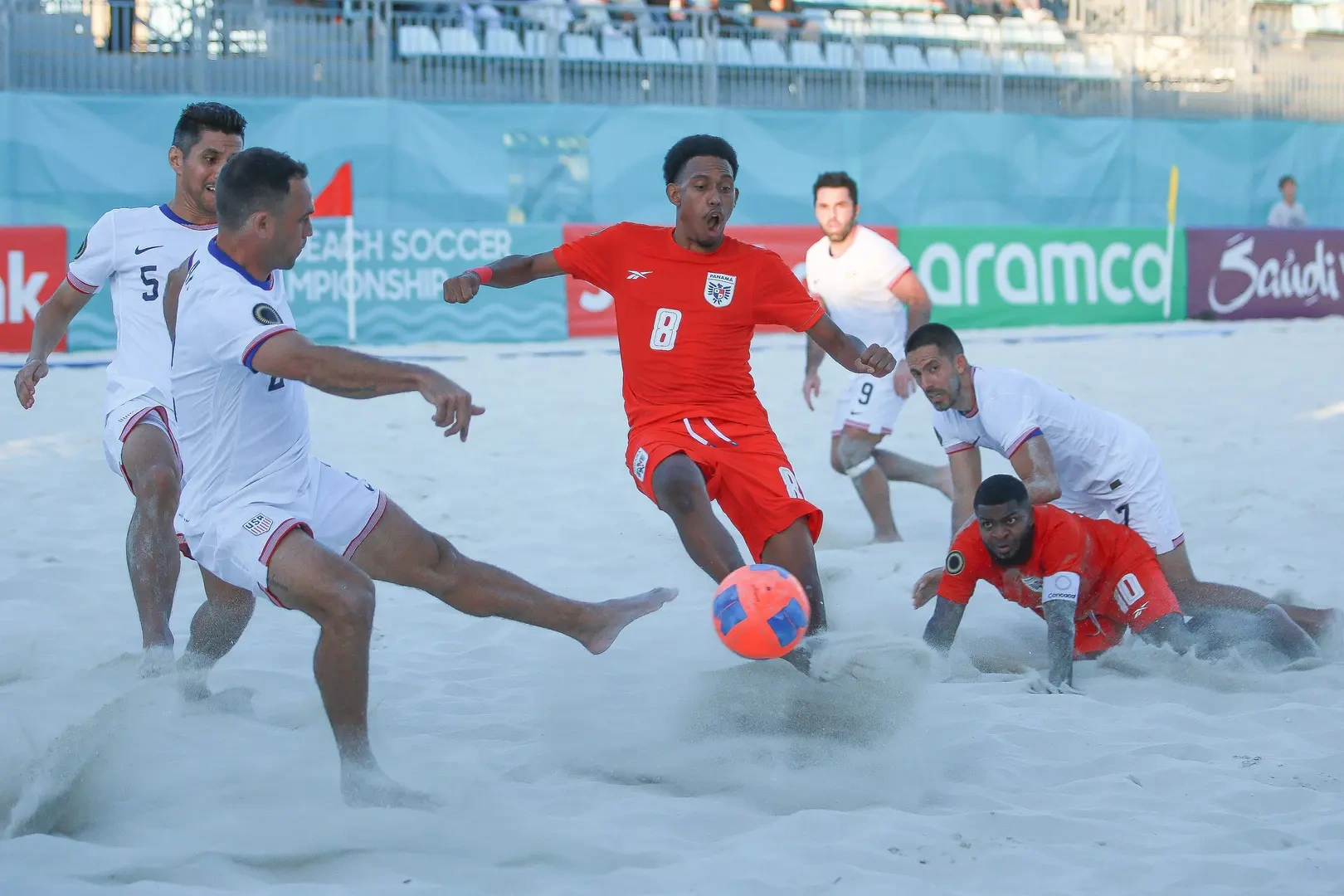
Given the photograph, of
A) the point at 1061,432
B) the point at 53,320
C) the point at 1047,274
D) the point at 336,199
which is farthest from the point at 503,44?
the point at 1061,432

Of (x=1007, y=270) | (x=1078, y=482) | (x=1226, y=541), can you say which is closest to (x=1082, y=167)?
(x=1007, y=270)

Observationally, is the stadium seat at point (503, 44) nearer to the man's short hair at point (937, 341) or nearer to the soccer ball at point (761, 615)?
the man's short hair at point (937, 341)

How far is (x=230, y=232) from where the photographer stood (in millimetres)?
3277

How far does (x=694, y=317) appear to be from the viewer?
4457 millimetres

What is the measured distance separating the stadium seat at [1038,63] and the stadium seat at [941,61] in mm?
1073

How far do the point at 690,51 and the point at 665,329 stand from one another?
1426 centimetres

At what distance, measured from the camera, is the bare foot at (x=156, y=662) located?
157 inches

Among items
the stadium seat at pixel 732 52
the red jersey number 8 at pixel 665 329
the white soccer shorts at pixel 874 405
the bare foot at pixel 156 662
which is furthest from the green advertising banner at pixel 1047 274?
the bare foot at pixel 156 662

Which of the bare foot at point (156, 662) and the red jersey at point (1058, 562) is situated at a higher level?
the red jersey at point (1058, 562)

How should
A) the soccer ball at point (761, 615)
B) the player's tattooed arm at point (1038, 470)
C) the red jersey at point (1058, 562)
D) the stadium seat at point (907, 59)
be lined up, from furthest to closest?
the stadium seat at point (907, 59) → the player's tattooed arm at point (1038, 470) → the red jersey at point (1058, 562) → the soccer ball at point (761, 615)

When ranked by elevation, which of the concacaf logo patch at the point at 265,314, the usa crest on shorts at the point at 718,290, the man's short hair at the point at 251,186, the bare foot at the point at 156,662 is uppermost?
the man's short hair at the point at 251,186

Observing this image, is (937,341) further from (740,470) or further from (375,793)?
(375,793)

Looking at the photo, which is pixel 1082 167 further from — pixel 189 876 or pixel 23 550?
pixel 189 876

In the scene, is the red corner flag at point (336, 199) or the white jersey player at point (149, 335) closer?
the white jersey player at point (149, 335)
